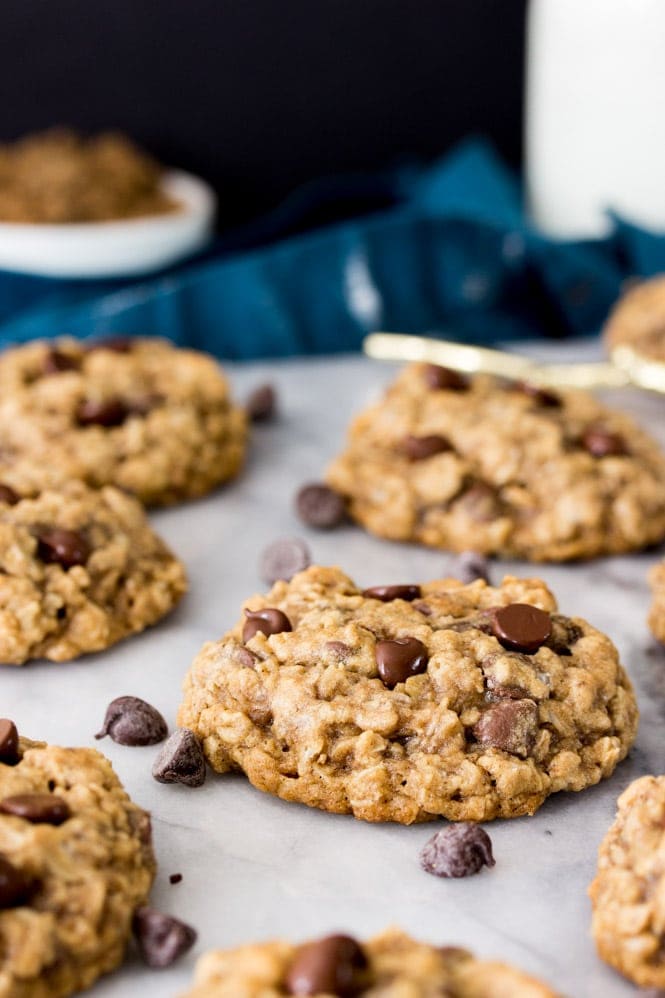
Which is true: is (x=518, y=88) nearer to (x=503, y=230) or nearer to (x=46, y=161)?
(x=503, y=230)

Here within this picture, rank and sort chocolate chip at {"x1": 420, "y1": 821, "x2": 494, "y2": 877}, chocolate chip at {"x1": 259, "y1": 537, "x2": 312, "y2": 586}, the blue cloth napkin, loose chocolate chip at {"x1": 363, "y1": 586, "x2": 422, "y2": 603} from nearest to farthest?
chocolate chip at {"x1": 420, "y1": 821, "x2": 494, "y2": 877} → loose chocolate chip at {"x1": 363, "y1": 586, "x2": 422, "y2": 603} → chocolate chip at {"x1": 259, "y1": 537, "x2": 312, "y2": 586} → the blue cloth napkin

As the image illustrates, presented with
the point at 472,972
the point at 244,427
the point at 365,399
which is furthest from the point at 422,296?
the point at 472,972

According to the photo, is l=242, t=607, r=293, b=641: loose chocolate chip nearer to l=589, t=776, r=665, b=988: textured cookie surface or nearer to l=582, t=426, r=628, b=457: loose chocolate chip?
l=589, t=776, r=665, b=988: textured cookie surface

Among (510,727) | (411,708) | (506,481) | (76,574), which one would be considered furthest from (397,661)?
(506,481)

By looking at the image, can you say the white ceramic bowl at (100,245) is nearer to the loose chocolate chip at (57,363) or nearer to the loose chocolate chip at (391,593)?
the loose chocolate chip at (57,363)

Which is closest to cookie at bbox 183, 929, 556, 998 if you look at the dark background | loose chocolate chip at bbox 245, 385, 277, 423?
loose chocolate chip at bbox 245, 385, 277, 423

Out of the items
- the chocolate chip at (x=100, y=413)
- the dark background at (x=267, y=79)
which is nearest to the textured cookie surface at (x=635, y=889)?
the chocolate chip at (x=100, y=413)

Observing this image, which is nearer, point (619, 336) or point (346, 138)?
point (619, 336)
